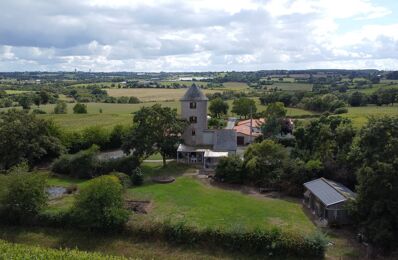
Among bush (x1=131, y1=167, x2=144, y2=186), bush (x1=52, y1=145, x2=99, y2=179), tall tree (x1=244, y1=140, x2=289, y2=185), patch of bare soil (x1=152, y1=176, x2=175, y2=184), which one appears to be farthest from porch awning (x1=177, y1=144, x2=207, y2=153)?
bush (x1=52, y1=145, x2=99, y2=179)

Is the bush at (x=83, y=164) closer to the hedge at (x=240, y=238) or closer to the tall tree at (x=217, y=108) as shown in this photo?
the hedge at (x=240, y=238)

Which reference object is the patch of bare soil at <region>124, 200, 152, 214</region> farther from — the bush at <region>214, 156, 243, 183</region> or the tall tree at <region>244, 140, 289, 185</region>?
the tall tree at <region>244, 140, 289, 185</region>

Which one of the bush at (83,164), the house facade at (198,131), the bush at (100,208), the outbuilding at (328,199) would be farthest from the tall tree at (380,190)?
the bush at (83,164)

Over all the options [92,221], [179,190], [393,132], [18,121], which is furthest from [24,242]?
[393,132]

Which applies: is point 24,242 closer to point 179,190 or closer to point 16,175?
point 16,175

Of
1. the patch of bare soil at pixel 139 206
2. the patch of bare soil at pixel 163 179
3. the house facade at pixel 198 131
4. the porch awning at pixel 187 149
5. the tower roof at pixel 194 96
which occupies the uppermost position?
the tower roof at pixel 194 96
